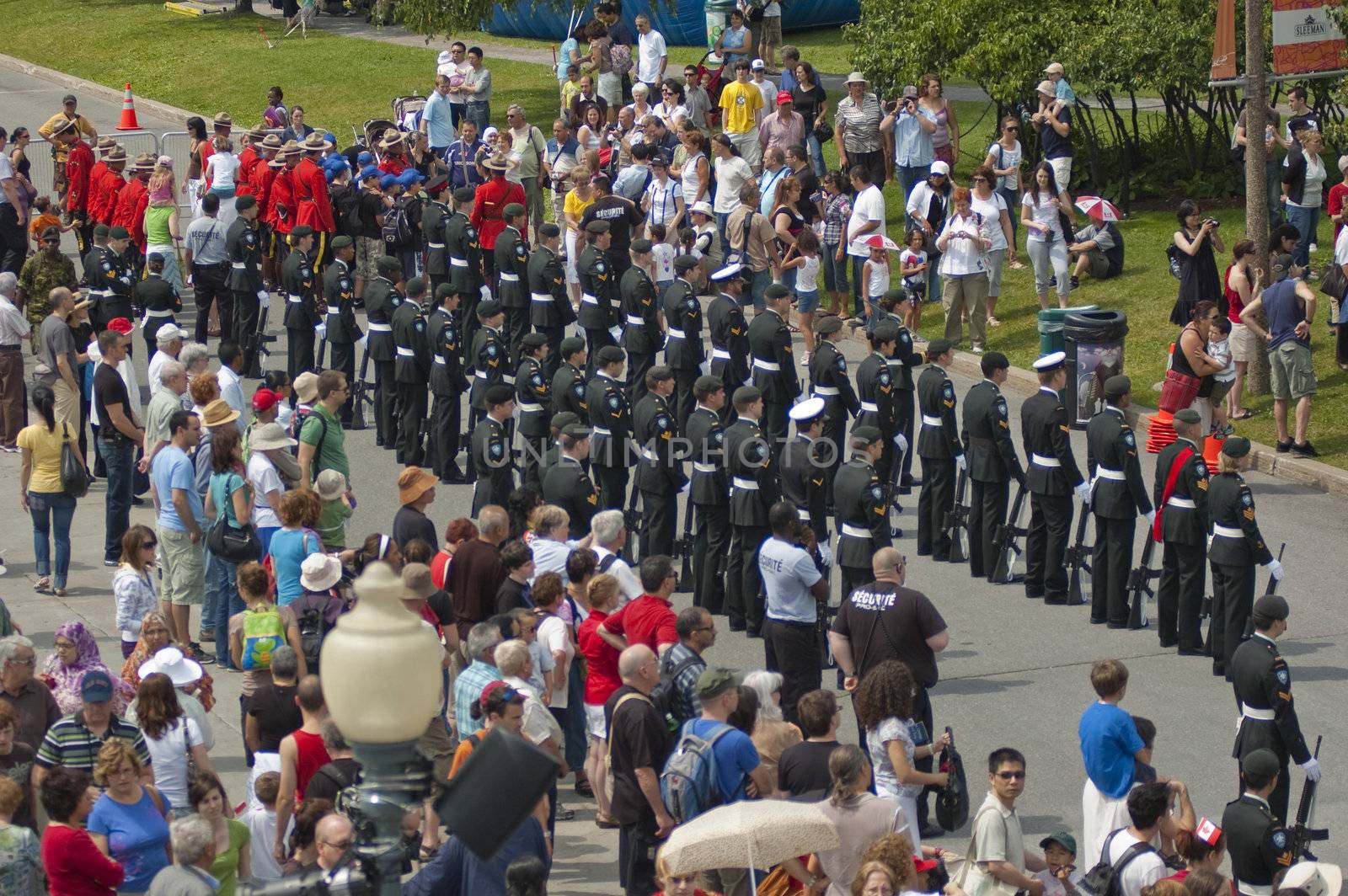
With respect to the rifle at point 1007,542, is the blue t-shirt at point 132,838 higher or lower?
higher

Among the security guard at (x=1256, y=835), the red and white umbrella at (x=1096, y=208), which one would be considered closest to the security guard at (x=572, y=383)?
the security guard at (x=1256, y=835)

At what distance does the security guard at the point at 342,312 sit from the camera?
706 inches

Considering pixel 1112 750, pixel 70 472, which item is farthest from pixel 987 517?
pixel 70 472

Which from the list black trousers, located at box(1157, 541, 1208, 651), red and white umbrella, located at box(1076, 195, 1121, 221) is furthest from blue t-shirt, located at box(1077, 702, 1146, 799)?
red and white umbrella, located at box(1076, 195, 1121, 221)

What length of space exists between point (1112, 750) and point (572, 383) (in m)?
6.78

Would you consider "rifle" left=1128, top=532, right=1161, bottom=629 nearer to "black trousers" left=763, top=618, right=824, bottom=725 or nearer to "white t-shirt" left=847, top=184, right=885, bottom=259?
"black trousers" left=763, top=618, right=824, bottom=725

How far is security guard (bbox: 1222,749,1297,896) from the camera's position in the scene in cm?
923

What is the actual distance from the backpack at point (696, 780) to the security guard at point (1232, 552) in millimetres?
4877

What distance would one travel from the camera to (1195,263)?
18812mm

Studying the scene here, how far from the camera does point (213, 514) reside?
12.8 m

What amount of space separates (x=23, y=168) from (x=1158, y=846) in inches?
764

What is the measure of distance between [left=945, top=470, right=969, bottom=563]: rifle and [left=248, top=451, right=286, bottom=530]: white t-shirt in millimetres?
5250

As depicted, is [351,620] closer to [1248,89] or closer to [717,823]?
[717,823]

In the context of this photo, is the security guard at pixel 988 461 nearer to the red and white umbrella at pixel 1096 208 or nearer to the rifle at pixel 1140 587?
the rifle at pixel 1140 587
